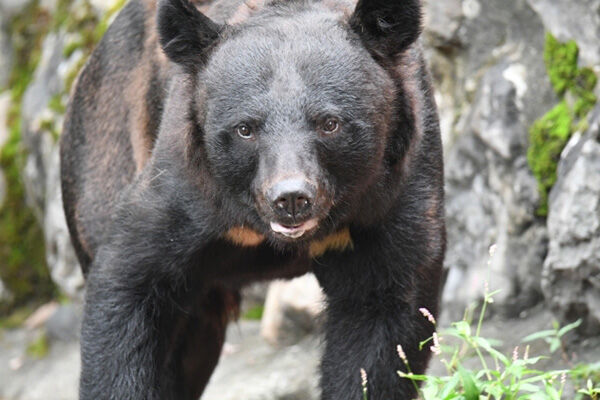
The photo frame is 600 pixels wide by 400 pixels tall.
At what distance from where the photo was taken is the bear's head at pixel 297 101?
5.06m

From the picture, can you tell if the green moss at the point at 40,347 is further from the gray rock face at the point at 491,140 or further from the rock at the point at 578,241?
the rock at the point at 578,241

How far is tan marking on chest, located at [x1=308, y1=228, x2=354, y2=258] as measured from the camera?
18.8 ft

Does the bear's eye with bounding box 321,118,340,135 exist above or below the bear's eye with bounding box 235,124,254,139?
above

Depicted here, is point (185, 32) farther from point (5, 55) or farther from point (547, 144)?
point (5, 55)

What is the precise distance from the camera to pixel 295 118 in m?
5.07

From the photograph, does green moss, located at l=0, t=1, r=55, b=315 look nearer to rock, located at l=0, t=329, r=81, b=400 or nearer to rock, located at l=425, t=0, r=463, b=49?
rock, located at l=0, t=329, r=81, b=400

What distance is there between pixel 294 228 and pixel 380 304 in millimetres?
911

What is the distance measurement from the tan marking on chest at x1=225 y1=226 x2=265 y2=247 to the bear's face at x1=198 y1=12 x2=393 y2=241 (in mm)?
179

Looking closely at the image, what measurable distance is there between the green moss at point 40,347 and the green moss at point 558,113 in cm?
558

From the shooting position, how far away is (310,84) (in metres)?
5.14

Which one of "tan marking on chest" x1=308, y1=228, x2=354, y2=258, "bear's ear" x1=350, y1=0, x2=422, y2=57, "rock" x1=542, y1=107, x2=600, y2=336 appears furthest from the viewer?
"rock" x1=542, y1=107, x2=600, y2=336

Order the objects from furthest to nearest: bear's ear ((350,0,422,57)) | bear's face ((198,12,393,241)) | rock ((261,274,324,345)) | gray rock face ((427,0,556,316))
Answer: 1. rock ((261,274,324,345))
2. gray rock face ((427,0,556,316))
3. bear's ear ((350,0,422,57))
4. bear's face ((198,12,393,241))

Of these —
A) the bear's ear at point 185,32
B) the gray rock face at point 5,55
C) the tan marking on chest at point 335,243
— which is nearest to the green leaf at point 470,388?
the tan marking on chest at point 335,243

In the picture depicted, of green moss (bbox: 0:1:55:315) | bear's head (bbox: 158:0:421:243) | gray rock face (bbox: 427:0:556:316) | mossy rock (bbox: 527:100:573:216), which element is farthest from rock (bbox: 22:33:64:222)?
bear's head (bbox: 158:0:421:243)
